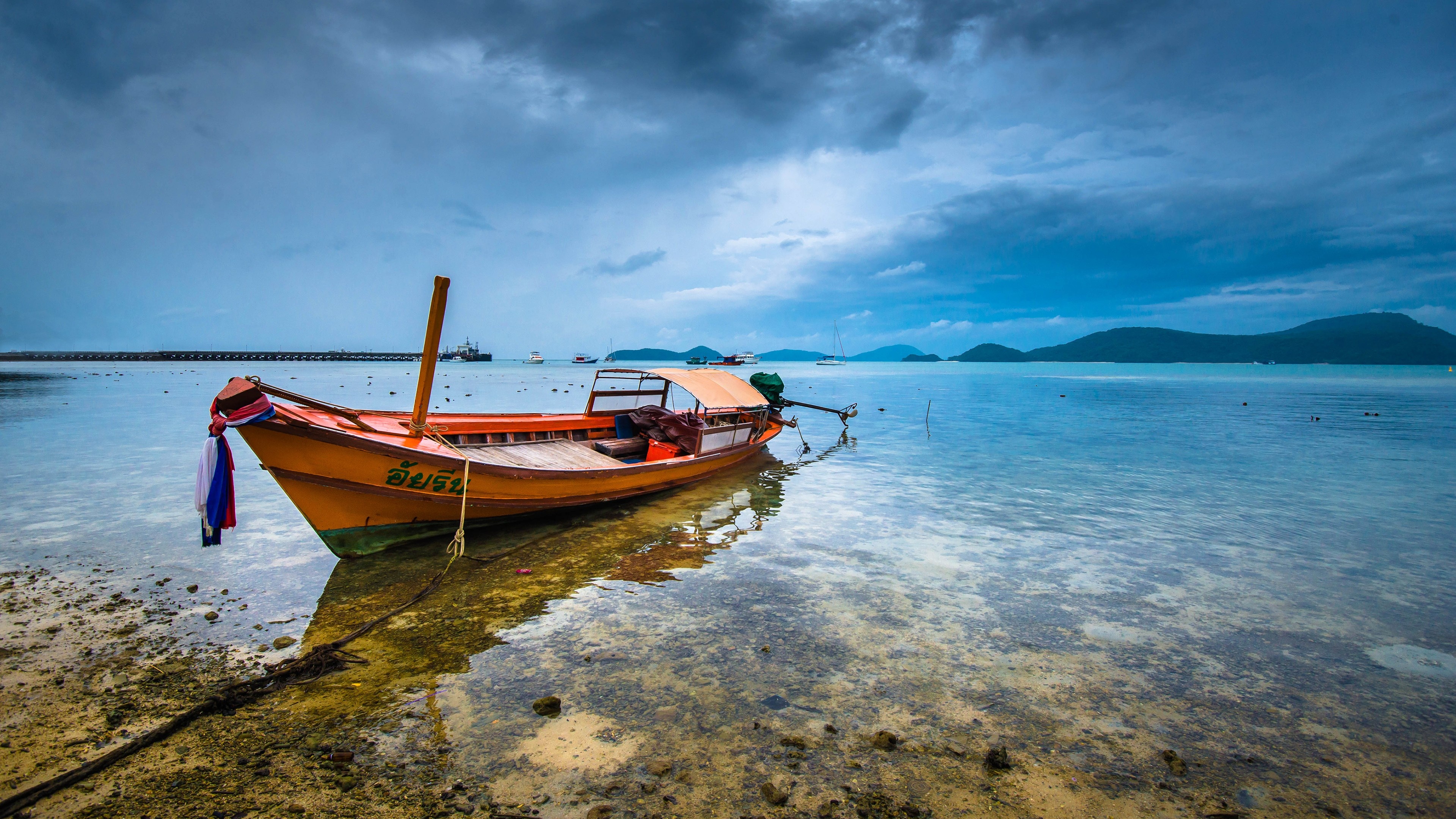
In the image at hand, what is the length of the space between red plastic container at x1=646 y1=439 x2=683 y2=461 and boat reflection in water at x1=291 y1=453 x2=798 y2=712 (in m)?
1.14

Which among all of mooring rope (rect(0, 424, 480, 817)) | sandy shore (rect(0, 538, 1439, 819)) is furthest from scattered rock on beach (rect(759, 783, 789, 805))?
A: mooring rope (rect(0, 424, 480, 817))

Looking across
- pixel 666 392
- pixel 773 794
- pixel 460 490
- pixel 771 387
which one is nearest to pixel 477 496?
pixel 460 490

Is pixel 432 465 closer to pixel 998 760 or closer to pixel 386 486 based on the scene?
pixel 386 486

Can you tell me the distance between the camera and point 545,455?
42.0 feet

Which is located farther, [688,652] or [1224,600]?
[1224,600]

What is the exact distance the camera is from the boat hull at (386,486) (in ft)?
25.9

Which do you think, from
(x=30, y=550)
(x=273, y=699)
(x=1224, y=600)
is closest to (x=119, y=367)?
(x=30, y=550)

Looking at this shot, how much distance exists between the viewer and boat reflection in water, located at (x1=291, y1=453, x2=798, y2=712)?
230 inches

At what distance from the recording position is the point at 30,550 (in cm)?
923

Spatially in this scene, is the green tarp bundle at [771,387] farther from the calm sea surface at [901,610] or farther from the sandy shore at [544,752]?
the sandy shore at [544,752]

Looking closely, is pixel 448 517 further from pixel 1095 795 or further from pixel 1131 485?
pixel 1131 485

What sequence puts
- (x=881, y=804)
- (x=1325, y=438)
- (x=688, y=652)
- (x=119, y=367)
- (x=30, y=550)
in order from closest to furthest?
(x=881, y=804), (x=688, y=652), (x=30, y=550), (x=1325, y=438), (x=119, y=367)

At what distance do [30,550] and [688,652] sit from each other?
10646mm

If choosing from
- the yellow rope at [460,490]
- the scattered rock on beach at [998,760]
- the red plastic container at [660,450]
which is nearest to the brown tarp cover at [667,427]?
the red plastic container at [660,450]
